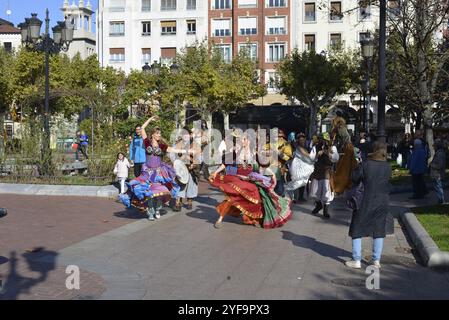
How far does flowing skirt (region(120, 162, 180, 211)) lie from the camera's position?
11.6 meters

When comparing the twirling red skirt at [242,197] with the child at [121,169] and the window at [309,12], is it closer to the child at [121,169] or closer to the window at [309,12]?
the child at [121,169]

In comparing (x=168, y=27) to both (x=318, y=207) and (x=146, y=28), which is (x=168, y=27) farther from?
(x=318, y=207)

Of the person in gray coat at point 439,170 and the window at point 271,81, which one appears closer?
the person in gray coat at point 439,170

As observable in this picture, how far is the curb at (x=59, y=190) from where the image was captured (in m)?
16.0

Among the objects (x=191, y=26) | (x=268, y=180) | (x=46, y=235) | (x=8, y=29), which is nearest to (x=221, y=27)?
(x=191, y=26)

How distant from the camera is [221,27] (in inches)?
2196

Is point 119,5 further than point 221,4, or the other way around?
point 119,5

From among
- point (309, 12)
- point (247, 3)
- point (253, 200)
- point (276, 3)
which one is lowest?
point (253, 200)

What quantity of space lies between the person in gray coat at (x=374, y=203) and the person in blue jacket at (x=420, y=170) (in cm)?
819

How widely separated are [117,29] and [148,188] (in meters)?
49.2

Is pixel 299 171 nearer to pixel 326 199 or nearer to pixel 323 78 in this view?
pixel 326 199

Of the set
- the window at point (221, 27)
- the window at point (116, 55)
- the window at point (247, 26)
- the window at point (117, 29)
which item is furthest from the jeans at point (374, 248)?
the window at point (117, 29)
